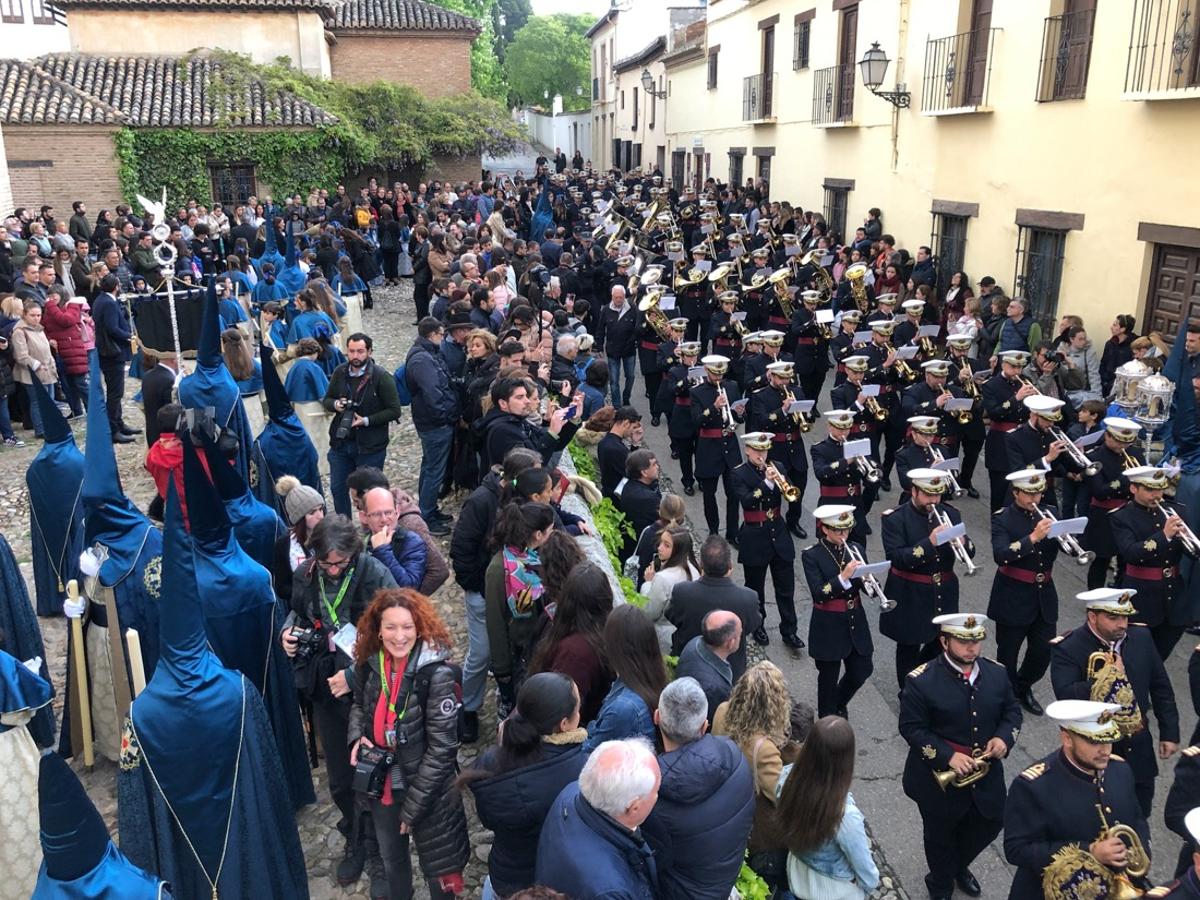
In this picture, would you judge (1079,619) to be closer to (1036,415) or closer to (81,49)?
(1036,415)

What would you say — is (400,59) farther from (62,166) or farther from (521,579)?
(521,579)

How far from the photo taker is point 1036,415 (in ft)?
28.0

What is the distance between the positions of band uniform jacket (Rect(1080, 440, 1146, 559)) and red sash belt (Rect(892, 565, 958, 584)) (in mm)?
1950

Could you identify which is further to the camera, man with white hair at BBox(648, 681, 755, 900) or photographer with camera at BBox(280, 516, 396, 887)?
photographer with camera at BBox(280, 516, 396, 887)

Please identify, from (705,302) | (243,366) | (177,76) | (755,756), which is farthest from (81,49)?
(755,756)

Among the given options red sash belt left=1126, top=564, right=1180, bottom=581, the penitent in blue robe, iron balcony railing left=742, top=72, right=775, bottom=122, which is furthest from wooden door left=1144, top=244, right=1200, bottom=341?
iron balcony railing left=742, top=72, right=775, bottom=122

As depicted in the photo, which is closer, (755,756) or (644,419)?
(755,756)

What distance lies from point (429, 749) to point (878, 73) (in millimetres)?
15524

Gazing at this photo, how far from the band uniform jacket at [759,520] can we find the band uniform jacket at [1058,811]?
337cm

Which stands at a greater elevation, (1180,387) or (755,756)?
(1180,387)

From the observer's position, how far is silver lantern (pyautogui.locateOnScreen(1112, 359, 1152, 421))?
920 centimetres

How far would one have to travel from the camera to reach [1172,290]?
11.2 metres

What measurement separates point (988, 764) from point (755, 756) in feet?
4.96

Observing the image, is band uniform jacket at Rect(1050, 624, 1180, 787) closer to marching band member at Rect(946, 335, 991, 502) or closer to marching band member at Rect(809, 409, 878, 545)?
marching band member at Rect(809, 409, 878, 545)
